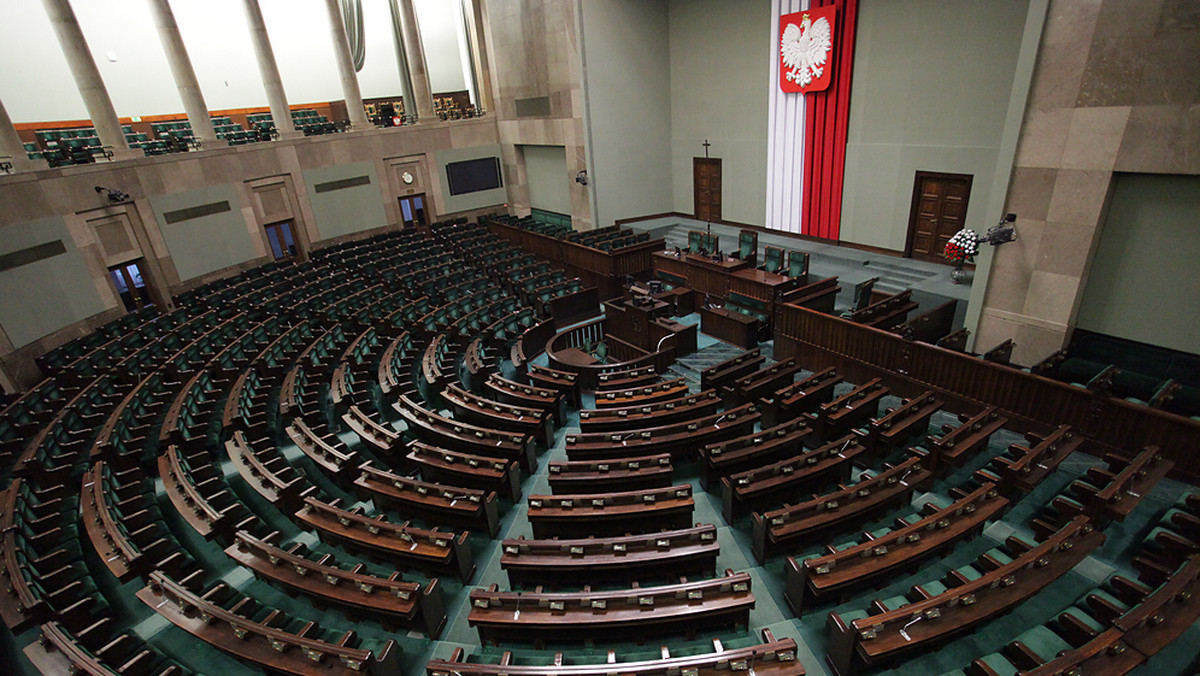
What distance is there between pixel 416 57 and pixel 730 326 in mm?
13780

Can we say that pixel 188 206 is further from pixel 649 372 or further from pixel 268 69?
pixel 649 372

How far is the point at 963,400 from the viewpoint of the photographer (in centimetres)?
709

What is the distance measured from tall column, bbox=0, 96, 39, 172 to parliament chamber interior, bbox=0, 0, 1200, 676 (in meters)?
0.07

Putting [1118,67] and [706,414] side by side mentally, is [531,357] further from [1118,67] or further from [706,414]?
[1118,67]

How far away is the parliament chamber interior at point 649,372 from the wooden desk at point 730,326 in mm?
125

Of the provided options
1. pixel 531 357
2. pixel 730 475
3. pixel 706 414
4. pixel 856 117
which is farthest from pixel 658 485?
pixel 856 117

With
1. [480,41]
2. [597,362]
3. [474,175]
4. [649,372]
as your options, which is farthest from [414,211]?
[649,372]

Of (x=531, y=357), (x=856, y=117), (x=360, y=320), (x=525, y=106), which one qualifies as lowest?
(x=531, y=357)

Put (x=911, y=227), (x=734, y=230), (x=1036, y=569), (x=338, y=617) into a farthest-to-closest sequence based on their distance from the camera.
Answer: (x=734, y=230)
(x=911, y=227)
(x=338, y=617)
(x=1036, y=569)

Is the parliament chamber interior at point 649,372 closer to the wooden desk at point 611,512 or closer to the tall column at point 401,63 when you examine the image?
the wooden desk at point 611,512

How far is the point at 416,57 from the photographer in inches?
667

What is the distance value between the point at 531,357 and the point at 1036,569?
7878mm

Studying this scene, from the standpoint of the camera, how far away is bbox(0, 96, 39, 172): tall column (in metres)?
10.1

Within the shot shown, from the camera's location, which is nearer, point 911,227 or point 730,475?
point 730,475
